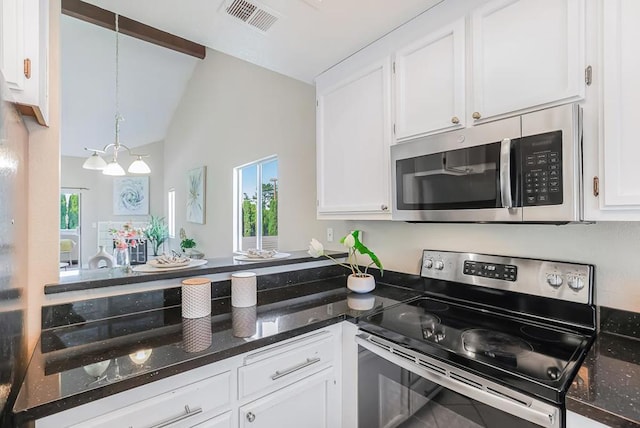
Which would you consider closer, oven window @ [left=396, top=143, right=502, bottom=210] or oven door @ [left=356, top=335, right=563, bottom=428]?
oven door @ [left=356, top=335, right=563, bottom=428]

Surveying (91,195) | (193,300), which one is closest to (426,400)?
(193,300)

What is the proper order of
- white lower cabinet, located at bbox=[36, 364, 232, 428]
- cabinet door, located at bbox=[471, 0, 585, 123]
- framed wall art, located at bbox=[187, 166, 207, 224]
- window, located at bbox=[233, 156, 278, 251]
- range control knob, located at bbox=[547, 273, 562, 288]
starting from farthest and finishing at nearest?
framed wall art, located at bbox=[187, 166, 207, 224] → window, located at bbox=[233, 156, 278, 251] → range control knob, located at bbox=[547, 273, 562, 288] → cabinet door, located at bbox=[471, 0, 585, 123] → white lower cabinet, located at bbox=[36, 364, 232, 428]

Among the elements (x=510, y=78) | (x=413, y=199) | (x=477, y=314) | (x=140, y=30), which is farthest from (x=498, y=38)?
(x=140, y=30)

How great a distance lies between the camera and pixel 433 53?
138 cm

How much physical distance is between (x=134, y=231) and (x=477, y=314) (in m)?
2.42

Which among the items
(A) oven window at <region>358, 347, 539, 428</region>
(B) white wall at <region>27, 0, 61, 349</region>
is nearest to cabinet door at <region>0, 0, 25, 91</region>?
(B) white wall at <region>27, 0, 61, 349</region>

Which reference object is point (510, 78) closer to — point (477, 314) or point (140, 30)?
point (477, 314)

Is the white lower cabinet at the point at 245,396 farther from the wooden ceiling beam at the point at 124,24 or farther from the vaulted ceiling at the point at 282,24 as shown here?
the wooden ceiling beam at the point at 124,24

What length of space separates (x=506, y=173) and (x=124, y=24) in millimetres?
4754

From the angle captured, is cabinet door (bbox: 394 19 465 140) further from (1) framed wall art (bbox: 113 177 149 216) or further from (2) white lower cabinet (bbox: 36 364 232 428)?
(1) framed wall art (bbox: 113 177 149 216)

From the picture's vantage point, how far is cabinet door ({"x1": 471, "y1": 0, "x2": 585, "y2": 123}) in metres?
1.00

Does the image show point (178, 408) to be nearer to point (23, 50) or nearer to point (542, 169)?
point (23, 50)

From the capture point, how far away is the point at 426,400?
1081 mm

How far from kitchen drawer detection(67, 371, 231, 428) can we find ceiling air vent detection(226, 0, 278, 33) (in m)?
1.54
